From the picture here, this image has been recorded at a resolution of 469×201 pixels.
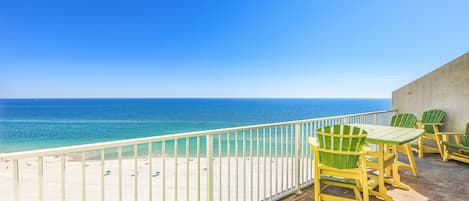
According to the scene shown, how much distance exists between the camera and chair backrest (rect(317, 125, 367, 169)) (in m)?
2.17

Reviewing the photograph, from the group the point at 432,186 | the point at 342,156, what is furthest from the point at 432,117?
the point at 342,156

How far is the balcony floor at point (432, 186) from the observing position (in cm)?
279

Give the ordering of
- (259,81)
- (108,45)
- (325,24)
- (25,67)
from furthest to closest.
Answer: (259,81) < (25,67) < (108,45) < (325,24)

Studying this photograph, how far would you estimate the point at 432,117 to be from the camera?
4.93 meters

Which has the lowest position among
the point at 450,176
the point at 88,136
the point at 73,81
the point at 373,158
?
the point at 88,136

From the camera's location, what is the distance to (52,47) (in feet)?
78.3

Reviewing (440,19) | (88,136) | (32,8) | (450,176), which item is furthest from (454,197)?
(88,136)

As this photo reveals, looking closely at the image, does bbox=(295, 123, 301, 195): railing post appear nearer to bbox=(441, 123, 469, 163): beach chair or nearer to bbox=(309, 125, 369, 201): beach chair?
bbox=(309, 125, 369, 201): beach chair

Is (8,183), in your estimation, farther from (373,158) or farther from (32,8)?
(32,8)

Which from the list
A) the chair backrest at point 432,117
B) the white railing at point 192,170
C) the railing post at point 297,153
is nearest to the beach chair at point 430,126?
the chair backrest at point 432,117

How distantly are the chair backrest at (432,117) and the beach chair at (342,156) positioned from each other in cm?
391

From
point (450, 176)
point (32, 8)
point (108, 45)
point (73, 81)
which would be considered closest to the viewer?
point (450, 176)

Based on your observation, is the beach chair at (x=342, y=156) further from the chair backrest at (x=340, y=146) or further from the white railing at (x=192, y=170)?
the white railing at (x=192, y=170)

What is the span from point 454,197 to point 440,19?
795 centimetres
